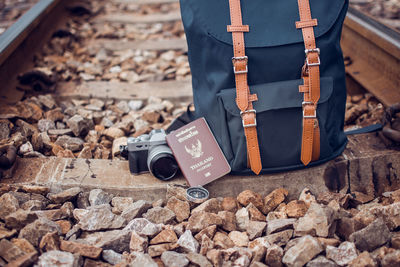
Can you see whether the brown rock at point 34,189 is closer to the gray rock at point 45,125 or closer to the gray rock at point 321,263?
the gray rock at point 45,125

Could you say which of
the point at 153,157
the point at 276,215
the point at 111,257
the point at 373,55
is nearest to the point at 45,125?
the point at 153,157

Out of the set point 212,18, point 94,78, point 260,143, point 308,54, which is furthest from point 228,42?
point 94,78

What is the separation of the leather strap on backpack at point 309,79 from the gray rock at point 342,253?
69 cm

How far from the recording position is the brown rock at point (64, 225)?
2.19 meters

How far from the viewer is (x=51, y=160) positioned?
2699 millimetres

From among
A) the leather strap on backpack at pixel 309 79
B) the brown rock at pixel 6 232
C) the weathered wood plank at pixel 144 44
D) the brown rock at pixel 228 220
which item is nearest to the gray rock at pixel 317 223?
the brown rock at pixel 228 220

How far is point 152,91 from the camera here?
4.04m

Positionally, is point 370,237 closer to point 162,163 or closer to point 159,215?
point 159,215

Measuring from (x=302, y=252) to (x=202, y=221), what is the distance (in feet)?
1.86

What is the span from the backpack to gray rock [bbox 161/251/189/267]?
2.46 feet

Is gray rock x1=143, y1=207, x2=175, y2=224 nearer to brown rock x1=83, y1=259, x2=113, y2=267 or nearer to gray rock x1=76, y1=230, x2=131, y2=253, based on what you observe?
gray rock x1=76, y1=230, x2=131, y2=253

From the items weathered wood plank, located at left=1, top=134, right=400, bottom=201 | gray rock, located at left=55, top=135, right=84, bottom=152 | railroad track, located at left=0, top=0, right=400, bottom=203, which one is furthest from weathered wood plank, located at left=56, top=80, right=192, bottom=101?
weathered wood plank, located at left=1, top=134, right=400, bottom=201

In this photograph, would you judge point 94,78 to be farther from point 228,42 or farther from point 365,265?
point 365,265

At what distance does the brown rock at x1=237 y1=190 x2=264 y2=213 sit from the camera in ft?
8.14
